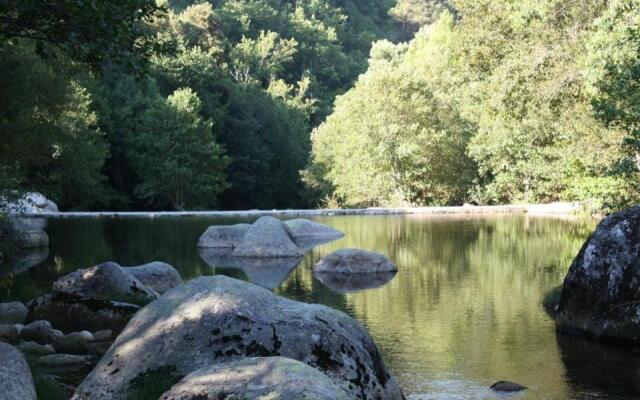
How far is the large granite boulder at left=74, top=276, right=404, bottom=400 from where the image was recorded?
6.09m

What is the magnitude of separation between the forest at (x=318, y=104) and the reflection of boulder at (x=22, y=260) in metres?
2.46

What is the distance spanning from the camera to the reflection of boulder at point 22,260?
20.0 m

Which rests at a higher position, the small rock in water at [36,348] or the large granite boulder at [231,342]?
the large granite boulder at [231,342]

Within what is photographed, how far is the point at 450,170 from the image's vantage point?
4959cm

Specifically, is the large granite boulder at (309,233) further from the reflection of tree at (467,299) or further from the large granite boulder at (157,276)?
the large granite boulder at (157,276)

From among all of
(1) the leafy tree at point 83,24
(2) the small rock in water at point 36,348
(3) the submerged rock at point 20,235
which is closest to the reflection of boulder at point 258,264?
(3) the submerged rock at point 20,235

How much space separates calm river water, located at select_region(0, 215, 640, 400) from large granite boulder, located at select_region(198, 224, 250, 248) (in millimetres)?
1011

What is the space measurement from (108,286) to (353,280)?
6.02 m

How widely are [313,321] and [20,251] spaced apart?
2078 centimetres

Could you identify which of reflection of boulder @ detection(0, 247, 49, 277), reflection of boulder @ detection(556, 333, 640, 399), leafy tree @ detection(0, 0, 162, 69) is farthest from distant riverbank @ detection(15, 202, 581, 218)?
leafy tree @ detection(0, 0, 162, 69)

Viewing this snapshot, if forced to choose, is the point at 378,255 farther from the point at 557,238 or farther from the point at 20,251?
the point at 20,251

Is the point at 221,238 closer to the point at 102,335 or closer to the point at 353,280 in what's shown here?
the point at 353,280

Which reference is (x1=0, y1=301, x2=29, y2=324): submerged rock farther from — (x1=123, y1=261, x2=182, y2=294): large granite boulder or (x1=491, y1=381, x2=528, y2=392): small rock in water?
(x1=491, y1=381, x2=528, y2=392): small rock in water

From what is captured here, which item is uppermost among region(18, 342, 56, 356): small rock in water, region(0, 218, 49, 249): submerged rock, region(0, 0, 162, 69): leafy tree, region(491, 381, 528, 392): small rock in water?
region(0, 0, 162, 69): leafy tree
